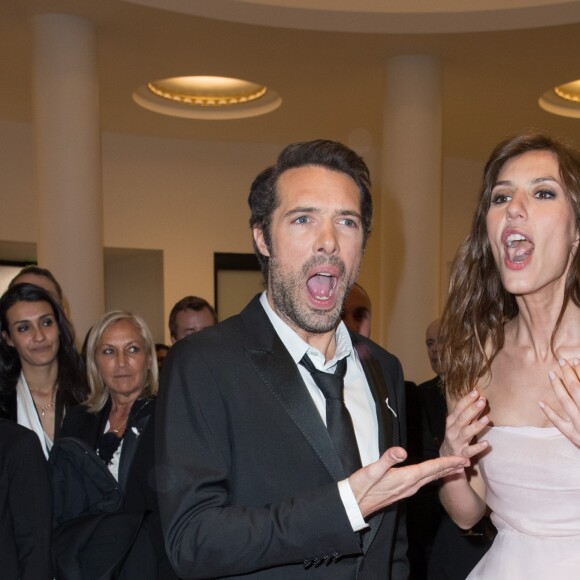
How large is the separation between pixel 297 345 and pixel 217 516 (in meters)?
0.55

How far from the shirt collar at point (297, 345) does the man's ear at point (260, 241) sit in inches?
5.1

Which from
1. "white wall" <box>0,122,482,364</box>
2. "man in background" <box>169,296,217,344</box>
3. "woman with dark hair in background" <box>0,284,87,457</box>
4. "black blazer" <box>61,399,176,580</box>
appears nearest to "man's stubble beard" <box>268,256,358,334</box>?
"black blazer" <box>61,399,176,580</box>

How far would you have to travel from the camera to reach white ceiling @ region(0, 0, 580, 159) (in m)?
7.21

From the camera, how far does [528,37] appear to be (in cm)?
765

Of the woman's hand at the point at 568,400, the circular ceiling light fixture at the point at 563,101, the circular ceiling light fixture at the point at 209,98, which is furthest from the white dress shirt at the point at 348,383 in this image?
the circular ceiling light fixture at the point at 563,101

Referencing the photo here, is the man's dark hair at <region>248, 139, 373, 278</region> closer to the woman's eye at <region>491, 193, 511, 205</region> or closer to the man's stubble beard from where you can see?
the man's stubble beard

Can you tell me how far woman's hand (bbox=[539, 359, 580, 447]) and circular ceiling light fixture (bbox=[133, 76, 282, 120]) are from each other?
8016mm

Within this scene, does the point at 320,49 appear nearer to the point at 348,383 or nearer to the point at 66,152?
the point at 66,152

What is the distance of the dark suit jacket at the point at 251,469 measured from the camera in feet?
5.84

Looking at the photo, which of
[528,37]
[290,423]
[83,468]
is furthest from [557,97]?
[290,423]

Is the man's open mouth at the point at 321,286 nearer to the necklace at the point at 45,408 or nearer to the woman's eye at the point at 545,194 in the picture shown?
the woman's eye at the point at 545,194

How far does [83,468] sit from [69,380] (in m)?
0.94

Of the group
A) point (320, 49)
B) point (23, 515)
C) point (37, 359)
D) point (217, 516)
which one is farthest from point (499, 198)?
point (320, 49)

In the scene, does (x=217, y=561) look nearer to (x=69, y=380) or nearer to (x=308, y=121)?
(x=69, y=380)
